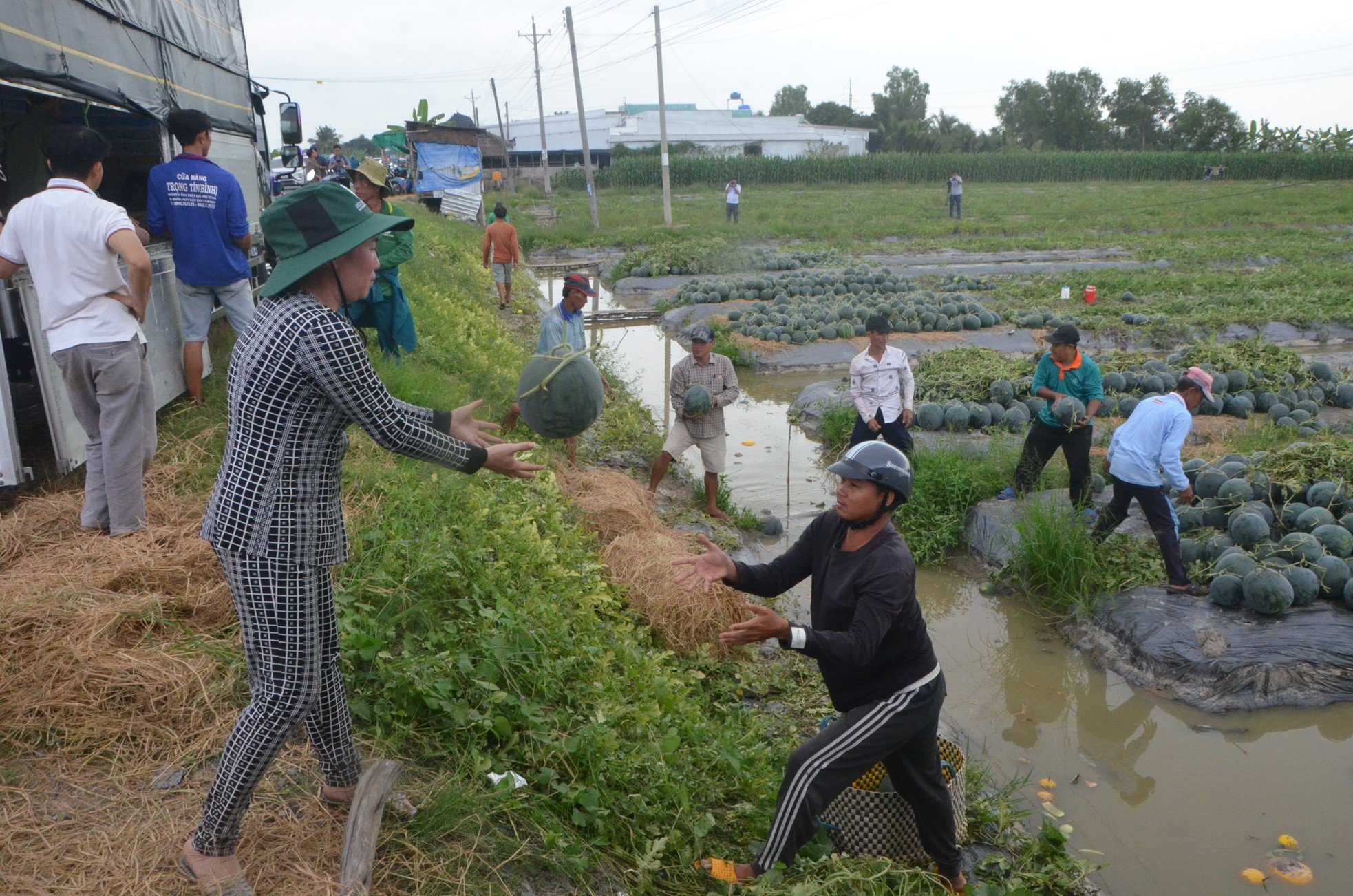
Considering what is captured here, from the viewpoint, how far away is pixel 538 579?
17.0 feet

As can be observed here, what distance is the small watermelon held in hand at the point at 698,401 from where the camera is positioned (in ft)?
26.1

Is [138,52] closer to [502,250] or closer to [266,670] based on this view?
[266,670]

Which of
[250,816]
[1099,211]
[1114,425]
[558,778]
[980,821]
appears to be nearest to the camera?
[250,816]

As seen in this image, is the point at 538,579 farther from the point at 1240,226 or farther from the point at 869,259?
the point at 1240,226

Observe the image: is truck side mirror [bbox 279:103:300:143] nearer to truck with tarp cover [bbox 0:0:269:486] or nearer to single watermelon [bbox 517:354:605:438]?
truck with tarp cover [bbox 0:0:269:486]

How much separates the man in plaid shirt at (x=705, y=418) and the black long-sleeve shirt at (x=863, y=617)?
4.40 m

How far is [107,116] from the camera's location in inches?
304

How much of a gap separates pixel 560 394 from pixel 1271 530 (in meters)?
5.76

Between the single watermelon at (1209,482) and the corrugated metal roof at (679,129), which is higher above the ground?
the corrugated metal roof at (679,129)

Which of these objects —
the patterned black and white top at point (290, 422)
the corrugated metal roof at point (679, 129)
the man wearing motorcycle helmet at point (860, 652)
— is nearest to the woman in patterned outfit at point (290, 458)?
the patterned black and white top at point (290, 422)

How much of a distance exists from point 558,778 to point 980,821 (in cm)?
216

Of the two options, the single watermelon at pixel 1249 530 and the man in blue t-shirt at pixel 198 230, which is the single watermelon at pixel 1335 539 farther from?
the man in blue t-shirt at pixel 198 230

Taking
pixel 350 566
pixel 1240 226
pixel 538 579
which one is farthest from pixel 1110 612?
pixel 1240 226

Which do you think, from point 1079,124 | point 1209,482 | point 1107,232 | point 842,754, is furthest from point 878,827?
point 1079,124
